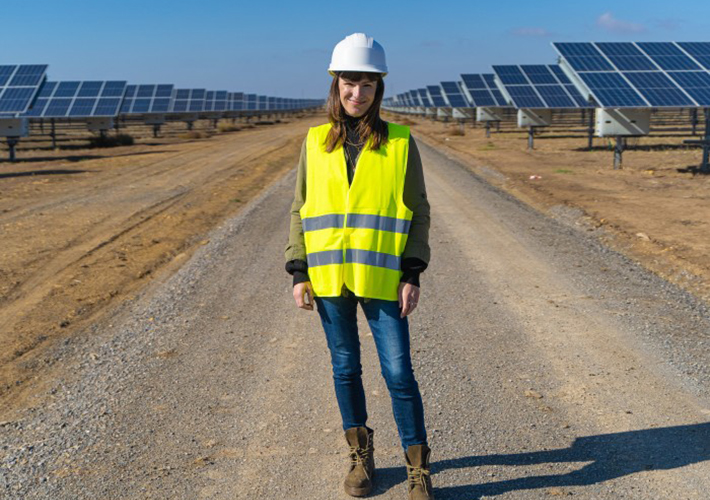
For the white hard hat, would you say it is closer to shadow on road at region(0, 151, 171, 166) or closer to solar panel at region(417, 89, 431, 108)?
shadow on road at region(0, 151, 171, 166)

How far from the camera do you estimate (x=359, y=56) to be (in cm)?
292

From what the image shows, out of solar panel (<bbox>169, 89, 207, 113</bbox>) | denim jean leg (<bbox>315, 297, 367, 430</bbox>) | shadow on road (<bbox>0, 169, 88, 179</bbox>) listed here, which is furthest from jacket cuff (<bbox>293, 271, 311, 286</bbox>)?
solar panel (<bbox>169, 89, 207, 113</bbox>)

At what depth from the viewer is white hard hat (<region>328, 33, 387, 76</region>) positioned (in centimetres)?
292

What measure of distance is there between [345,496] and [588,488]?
A: 3.71 feet

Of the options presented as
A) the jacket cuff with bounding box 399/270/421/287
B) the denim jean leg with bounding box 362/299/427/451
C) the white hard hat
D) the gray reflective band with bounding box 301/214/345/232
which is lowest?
the denim jean leg with bounding box 362/299/427/451

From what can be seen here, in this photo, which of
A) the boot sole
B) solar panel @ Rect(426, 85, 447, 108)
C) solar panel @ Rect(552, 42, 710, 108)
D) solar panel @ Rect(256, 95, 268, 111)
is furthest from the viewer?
solar panel @ Rect(256, 95, 268, 111)

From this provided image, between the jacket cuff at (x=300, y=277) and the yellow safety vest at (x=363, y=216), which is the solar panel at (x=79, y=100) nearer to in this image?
the jacket cuff at (x=300, y=277)

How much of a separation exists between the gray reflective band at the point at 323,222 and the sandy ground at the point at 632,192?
516 cm

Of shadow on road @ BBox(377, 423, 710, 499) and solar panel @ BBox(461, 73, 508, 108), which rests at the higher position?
solar panel @ BBox(461, 73, 508, 108)

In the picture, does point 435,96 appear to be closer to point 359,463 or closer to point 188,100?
point 188,100

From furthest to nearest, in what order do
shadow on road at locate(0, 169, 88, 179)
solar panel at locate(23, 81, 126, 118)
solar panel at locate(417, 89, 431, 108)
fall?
solar panel at locate(417, 89, 431, 108)
solar panel at locate(23, 81, 126, 118)
shadow on road at locate(0, 169, 88, 179)

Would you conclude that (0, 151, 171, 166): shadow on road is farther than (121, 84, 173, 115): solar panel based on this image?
No

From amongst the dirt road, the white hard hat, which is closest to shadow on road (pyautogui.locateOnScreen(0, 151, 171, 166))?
the dirt road

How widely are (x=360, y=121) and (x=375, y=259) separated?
23.2 inches
